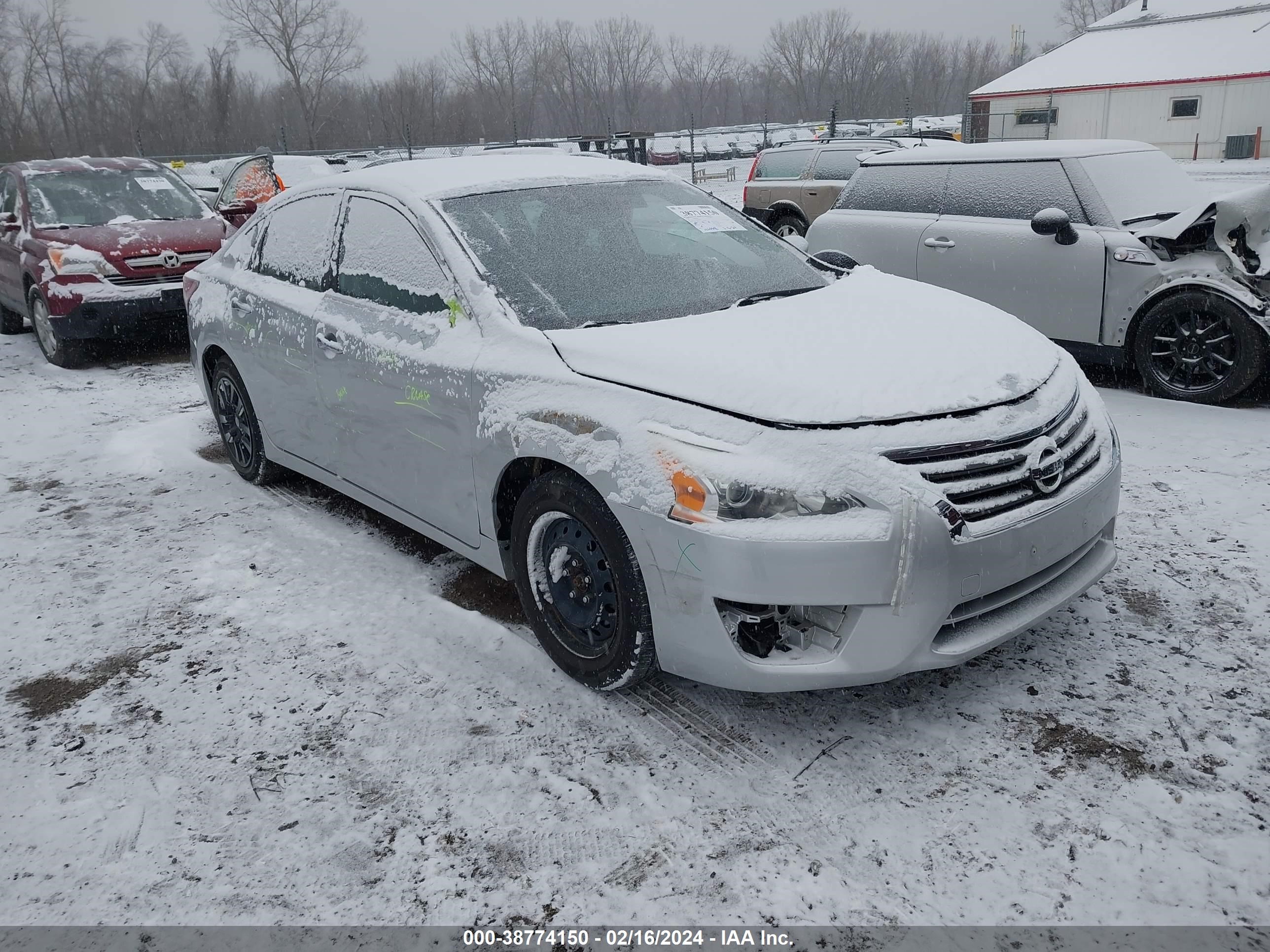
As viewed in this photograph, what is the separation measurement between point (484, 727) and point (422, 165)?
2.52 meters

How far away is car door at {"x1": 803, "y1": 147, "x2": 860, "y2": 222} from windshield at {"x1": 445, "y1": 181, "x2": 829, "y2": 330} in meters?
8.25

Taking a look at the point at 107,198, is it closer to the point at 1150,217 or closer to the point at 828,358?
the point at 828,358

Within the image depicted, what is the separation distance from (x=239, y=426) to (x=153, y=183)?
232 inches

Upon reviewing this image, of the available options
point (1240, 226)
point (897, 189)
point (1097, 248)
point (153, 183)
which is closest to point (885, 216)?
point (897, 189)

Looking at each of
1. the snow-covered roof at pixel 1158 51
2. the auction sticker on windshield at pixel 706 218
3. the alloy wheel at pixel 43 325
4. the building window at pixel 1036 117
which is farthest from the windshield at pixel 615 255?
the building window at pixel 1036 117

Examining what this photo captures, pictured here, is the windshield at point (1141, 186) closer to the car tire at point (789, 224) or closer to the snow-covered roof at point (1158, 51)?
the car tire at point (789, 224)

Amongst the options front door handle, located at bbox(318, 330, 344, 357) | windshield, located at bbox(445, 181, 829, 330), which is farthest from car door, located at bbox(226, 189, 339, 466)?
windshield, located at bbox(445, 181, 829, 330)

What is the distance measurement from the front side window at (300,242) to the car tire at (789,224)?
865 centimetres

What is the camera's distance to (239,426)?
5.26 meters

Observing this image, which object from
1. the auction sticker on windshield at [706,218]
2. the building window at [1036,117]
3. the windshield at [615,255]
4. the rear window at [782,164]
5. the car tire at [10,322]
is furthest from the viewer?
the building window at [1036,117]

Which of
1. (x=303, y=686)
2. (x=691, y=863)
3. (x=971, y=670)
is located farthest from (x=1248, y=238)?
(x=303, y=686)

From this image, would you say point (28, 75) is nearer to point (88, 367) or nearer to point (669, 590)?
point (88, 367)

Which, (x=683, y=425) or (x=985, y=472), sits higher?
(x=683, y=425)

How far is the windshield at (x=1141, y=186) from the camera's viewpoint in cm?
624
